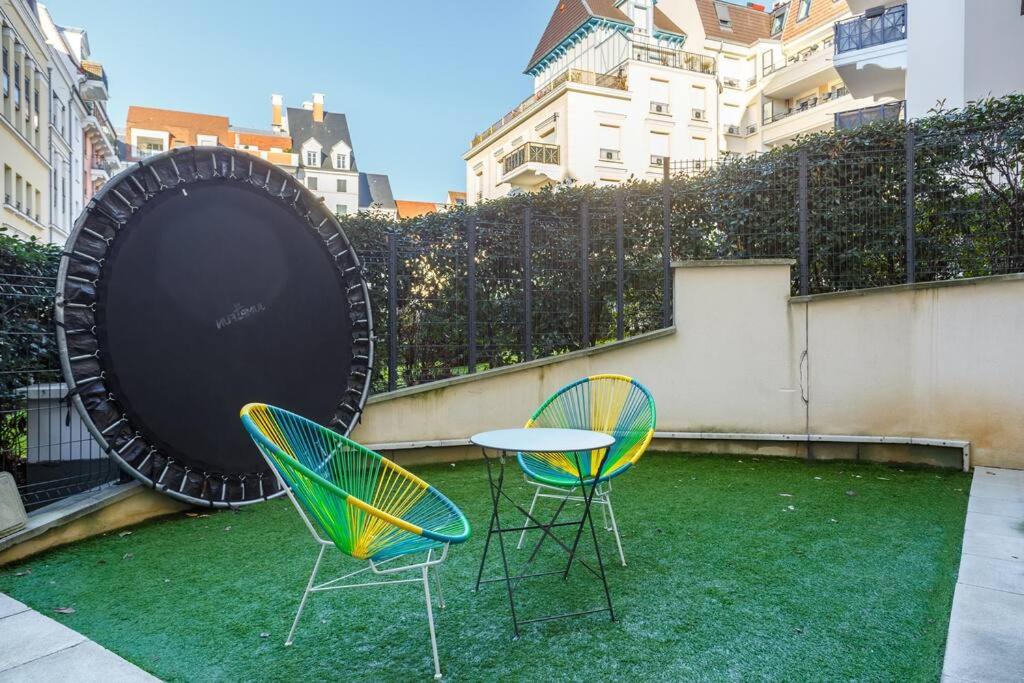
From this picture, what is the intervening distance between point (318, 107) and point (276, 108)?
450 cm

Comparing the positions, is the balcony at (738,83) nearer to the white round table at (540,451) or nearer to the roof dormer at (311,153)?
the white round table at (540,451)

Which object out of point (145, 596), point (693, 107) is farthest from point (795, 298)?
point (693, 107)

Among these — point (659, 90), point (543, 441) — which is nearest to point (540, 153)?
point (659, 90)

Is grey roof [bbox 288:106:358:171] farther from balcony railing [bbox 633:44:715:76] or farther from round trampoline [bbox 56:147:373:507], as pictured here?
round trampoline [bbox 56:147:373:507]

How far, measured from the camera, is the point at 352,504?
2.25 metres

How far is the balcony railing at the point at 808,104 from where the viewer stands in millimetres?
24420

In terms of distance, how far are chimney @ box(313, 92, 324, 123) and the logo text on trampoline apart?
5506 cm

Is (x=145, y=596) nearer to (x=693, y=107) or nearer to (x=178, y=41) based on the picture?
(x=178, y=41)

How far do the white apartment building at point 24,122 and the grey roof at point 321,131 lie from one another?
30.1m

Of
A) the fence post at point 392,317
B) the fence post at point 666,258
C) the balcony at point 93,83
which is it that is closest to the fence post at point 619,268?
the fence post at point 666,258

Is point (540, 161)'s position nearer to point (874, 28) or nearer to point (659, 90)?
point (659, 90)

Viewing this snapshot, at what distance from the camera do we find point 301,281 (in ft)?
16.3

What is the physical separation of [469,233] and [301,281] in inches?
81.6

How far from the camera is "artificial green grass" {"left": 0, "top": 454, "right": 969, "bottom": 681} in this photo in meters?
2.39
